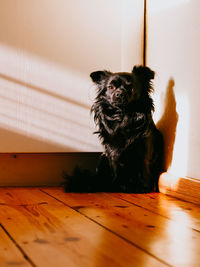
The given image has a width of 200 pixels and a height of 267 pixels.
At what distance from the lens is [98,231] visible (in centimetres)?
126

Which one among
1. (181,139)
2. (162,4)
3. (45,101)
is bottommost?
(181,139)

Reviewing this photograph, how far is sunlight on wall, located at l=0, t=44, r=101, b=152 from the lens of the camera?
216cm

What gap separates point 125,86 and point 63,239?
1.04 m

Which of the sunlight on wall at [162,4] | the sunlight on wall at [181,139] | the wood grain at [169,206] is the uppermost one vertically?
the sunlight on wall at [162,4]

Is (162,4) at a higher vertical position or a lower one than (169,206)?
higher

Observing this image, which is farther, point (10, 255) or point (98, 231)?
point (98, 231)

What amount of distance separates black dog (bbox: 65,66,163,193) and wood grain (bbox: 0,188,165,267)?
45cm

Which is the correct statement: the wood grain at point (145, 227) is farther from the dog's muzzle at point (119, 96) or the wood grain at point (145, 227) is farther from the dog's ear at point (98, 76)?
the dog's ear at point (98, 76)

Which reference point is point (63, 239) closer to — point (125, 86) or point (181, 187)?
point (181, 187)

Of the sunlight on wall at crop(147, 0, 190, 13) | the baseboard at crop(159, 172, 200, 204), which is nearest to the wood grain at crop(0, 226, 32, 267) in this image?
the baseboard at crop(159, 172, 200, 204)

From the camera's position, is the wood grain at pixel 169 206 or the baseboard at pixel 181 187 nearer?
the wood grain at pixel 169 206

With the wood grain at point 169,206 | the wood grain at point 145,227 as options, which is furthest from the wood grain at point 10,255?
the wood grain at point 169,206

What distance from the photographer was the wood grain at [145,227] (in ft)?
3.39

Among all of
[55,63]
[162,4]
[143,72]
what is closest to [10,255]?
[143,72]
